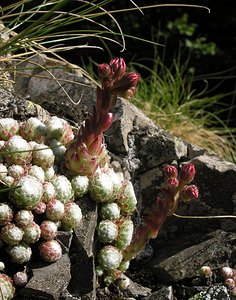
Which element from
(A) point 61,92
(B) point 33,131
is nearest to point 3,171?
(B) point 33,131

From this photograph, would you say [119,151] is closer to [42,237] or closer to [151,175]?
[151,175]

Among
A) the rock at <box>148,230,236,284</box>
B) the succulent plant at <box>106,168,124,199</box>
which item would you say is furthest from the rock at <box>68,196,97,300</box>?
the rock at <box>148,230,236,284</box>

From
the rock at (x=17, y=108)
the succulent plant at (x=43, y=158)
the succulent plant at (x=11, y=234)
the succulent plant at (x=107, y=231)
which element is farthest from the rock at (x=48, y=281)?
the rock at (x=17, y=108)

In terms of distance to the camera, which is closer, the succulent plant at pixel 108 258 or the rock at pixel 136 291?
the succulent plant at pixel 108 258

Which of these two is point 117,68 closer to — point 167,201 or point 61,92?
point 167,201

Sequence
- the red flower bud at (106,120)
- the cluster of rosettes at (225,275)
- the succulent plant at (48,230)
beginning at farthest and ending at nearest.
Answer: the cluster of rosettes at (225,275) → the red flower bud at (106,120) → the succulent plant at (48,230)

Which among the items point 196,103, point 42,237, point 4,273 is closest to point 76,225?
point 42,237

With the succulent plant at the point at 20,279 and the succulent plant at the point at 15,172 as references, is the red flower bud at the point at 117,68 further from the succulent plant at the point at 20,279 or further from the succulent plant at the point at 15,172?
the succulent plant at the point at 20,279

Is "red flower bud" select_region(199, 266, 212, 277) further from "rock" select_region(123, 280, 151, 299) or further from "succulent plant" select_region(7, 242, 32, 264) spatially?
"succulent plant" select_region(7, 242, 32, 264)
